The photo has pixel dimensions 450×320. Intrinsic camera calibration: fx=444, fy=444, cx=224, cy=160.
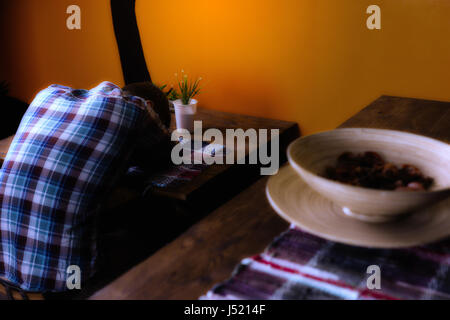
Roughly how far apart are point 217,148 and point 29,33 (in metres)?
2.49

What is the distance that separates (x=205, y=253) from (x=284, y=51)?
6.30ft

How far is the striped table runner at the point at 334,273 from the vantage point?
691 mm

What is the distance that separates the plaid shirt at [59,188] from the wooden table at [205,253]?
56cm

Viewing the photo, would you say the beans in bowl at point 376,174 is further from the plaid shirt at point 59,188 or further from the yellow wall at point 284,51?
the yellow wall at point 284,51

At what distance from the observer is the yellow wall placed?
7.13 ft

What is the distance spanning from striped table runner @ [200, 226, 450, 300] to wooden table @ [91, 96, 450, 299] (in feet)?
0.11

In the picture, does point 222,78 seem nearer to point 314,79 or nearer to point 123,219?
point 314,79

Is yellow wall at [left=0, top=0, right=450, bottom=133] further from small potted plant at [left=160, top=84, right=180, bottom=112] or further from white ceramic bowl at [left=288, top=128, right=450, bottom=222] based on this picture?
white ceramic bowl at [left=288, top=128, right=450, bottom=222]

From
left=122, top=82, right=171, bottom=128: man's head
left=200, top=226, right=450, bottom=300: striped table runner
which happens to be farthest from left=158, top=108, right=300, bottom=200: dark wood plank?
left=200, top=226, right=450, bottom=300: striped table runner

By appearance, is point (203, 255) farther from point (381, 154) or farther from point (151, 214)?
point (151, 214)

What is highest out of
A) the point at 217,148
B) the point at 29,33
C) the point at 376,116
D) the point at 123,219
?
the point at 29,33
